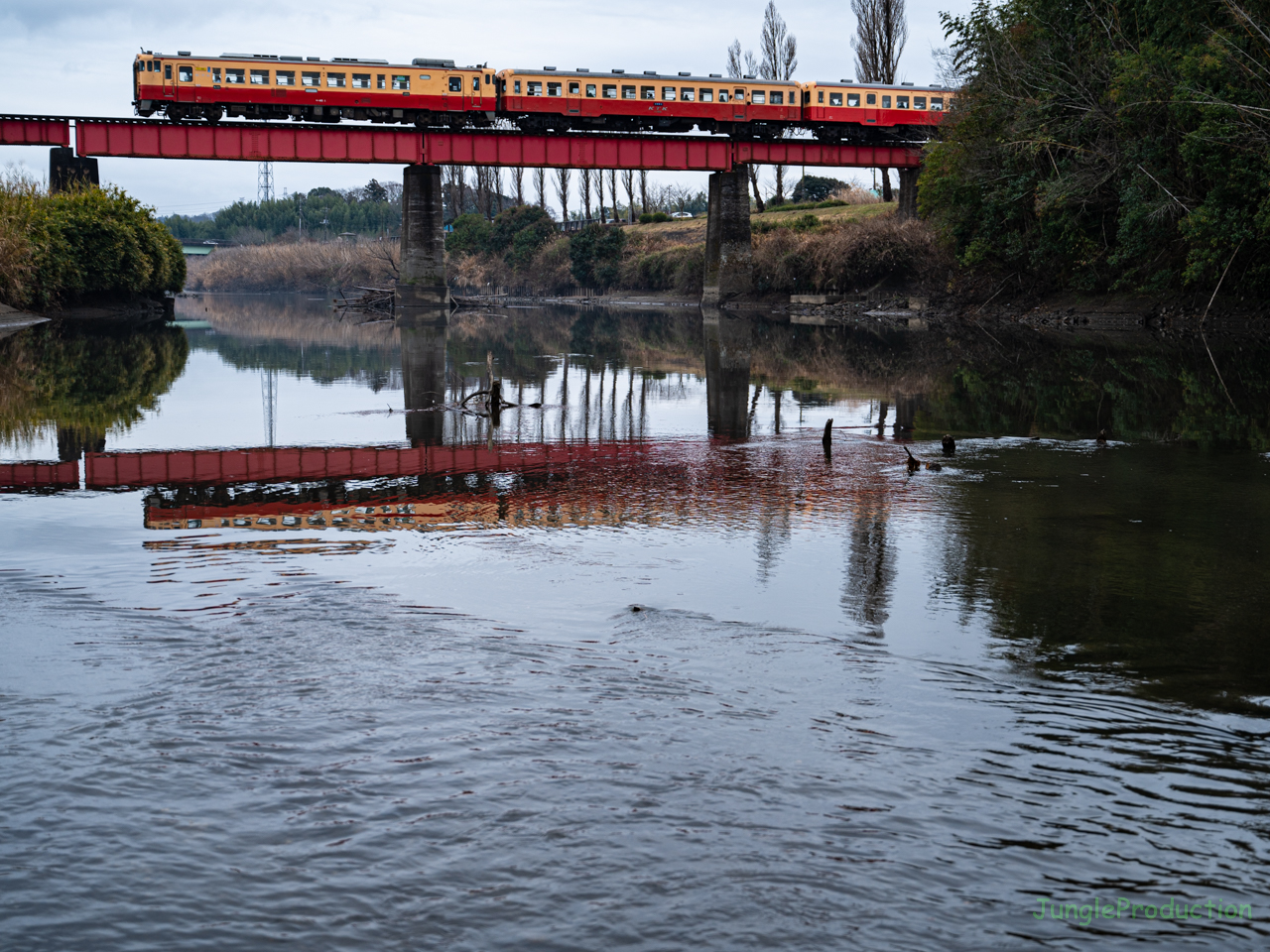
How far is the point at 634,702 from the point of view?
4.85 metres

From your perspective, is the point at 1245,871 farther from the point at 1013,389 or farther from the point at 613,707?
the point at 1013,389

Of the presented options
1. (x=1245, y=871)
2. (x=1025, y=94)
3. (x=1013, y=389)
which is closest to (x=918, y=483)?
(x=1245, y=871)

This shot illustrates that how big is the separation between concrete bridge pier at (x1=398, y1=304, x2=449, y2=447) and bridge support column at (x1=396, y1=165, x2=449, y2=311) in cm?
1135

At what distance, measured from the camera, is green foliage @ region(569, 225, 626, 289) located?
7836 centimetres

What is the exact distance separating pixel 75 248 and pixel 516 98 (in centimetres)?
1810

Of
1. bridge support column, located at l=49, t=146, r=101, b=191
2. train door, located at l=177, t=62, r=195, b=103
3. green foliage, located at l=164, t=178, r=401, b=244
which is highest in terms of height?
green foliage, located at l=164, t=178, r=401, b=244

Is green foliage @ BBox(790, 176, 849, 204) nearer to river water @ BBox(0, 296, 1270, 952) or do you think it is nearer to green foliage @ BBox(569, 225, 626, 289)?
green foliage @ BBox(569, 225, 626, 289)

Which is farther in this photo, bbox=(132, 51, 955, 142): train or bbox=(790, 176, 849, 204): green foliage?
Result: bbox=(790, 176, 849, 204): green foliage

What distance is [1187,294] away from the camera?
3444cm

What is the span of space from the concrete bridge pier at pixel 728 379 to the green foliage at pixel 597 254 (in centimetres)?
3709

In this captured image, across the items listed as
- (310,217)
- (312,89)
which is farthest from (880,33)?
(310,217)

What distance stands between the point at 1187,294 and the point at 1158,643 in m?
32.4

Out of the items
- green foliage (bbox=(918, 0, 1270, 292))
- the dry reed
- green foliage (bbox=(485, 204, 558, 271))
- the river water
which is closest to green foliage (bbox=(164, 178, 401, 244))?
the dry reed

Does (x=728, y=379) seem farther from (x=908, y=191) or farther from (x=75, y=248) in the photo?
(x=908, y=191)
